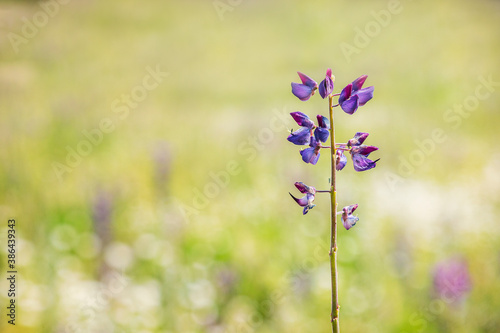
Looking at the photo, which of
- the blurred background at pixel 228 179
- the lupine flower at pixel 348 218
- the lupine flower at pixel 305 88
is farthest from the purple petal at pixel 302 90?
the blurred background at pixel 228 179

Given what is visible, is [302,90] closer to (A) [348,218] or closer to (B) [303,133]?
(B) [303,133]

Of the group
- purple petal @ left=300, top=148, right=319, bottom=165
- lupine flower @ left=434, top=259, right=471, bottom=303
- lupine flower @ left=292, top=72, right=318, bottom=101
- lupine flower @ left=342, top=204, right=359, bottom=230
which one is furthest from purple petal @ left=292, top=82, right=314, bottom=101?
lupine flower @ left=434, top=259, right=471, bottom=303

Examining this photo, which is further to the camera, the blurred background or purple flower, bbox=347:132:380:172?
the blurred background

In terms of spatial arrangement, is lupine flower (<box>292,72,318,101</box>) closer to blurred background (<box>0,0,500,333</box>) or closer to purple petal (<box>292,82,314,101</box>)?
purple petal (<box>292,82,314,101</box>)

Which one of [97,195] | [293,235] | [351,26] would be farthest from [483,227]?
[351,26]

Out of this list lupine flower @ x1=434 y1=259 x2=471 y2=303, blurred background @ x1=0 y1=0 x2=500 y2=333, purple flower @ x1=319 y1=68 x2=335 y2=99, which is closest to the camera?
purple flower @ x1=319 y1=68 x2=335 y2=99

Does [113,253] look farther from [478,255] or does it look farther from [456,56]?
[456,56]

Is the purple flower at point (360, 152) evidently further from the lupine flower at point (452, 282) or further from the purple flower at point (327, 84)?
the lupine flower at point (452, 282)
